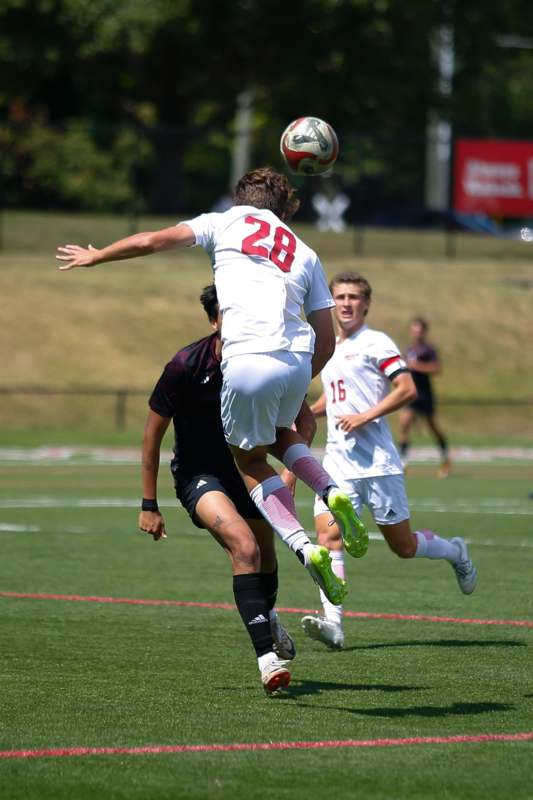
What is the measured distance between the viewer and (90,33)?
1735 inches

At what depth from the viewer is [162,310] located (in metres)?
34.4

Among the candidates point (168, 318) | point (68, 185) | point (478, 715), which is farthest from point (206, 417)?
point (68, 185)

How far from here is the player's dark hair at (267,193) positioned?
7406 millimetres

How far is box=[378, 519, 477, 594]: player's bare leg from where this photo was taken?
968 cm

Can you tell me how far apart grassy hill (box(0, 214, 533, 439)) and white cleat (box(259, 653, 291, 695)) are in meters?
23.5

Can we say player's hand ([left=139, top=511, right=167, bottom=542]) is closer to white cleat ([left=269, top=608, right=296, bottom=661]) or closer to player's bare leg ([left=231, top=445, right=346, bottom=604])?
player's bare leg ([left=231, top=445, right=346, bottom=604])

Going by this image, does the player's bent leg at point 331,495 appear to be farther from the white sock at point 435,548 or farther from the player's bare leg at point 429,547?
the white sock at point 435,548

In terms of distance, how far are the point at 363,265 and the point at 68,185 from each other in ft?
35.4

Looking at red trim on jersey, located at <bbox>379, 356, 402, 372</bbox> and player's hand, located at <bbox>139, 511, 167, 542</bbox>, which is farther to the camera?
red trim on jersey, located at <bbox>379, 356, 402, 372</bbox>

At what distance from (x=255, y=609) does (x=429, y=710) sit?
3.14ft

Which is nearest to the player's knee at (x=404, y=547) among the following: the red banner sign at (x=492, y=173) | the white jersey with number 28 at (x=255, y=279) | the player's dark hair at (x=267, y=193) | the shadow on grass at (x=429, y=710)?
the shadow on grass at (x=429, y=710)

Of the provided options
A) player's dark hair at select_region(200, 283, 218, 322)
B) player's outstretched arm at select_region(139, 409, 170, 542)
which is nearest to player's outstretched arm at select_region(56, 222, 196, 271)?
player's dark hair at select_region(200, 283, 218, 322)

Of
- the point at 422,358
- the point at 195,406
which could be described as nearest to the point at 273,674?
the point at 195,406

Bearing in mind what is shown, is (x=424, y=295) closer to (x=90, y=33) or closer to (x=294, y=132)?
(x=90, y=33)
